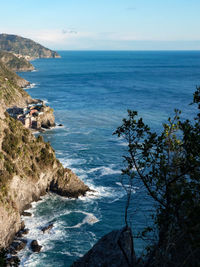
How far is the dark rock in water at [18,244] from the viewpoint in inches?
1455

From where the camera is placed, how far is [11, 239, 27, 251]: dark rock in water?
121ft

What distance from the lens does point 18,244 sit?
3747 centimetres

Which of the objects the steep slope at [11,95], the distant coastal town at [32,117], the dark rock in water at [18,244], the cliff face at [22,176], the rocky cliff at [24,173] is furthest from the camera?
the steep slope at [11,95]

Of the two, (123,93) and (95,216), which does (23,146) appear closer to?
(95,216)

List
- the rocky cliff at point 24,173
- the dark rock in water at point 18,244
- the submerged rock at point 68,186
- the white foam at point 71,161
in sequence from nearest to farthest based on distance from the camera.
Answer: the dark rock in water at point 18,244 → the rocky cliff at point 24,173 → the submerged rock at point 68,186 → the white foam at point 71,161

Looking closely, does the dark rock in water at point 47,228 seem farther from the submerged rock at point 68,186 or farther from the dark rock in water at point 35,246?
the submerged rock at point 68,186

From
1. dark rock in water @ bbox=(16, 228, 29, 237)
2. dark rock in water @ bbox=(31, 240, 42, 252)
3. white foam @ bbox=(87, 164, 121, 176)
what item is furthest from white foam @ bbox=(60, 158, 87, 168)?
dark rock in water @ bbox=(31, 240, 42, 252)

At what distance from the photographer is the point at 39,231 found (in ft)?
135

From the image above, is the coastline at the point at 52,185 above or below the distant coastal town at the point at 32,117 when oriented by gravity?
below

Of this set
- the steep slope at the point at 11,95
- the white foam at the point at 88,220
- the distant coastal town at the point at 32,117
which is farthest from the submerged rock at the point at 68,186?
the steep slope at the point at 11,95

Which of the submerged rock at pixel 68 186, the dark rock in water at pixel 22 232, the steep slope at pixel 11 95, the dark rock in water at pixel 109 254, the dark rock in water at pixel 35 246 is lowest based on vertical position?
the dark rock in water at pixel 35 246

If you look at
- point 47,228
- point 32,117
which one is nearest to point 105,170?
point 47,228

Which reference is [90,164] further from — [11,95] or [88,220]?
[11,95]

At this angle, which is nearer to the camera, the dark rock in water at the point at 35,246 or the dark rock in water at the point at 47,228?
the dark rock in water at the point at 35,246
